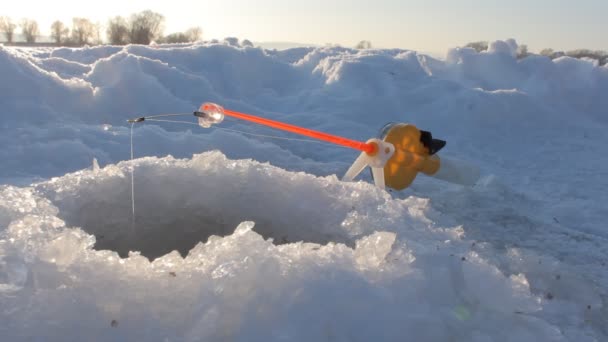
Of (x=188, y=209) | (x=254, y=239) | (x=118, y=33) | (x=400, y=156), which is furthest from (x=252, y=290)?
(x=118, y=33)

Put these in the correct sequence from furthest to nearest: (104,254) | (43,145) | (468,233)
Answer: (43,145), (468,233), (104,254)

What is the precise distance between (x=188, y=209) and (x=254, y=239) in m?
1.27

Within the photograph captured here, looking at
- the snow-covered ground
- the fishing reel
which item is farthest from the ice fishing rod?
the snow-covered ground

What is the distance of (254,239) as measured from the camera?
6.08 feet

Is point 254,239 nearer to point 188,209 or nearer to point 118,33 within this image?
point 188,209

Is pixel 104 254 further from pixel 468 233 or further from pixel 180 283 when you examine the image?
pixel 468 233

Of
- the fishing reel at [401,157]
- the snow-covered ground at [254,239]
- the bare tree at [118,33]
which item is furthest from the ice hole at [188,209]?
the bare tree at [118,33]

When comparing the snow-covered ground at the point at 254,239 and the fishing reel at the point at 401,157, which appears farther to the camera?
the fishing reel at the point at 401,157

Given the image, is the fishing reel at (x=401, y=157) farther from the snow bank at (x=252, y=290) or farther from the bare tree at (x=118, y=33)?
the bare tree at (x=118, y=33)

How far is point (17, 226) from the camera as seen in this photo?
6.69ft

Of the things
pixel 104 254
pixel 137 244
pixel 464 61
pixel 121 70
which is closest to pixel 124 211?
pixel 137 244

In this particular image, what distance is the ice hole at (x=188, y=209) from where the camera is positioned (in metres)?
2.84

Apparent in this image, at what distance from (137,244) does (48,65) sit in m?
6.50

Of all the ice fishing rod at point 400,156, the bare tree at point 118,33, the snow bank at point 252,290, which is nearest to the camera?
the snow bank at point 252,290
